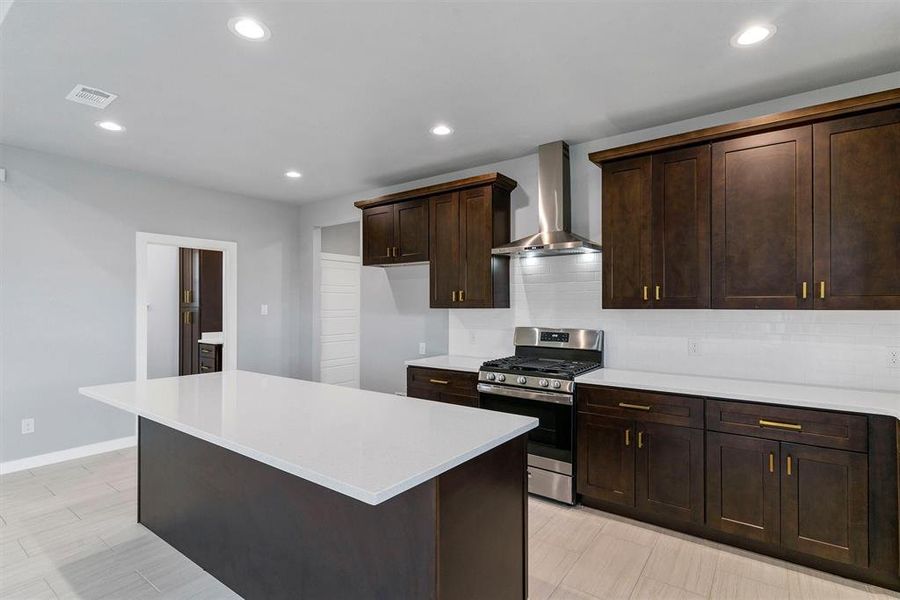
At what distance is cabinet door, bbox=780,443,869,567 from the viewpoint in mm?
2223

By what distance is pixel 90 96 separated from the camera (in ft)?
9.11

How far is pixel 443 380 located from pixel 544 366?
34.4 inches

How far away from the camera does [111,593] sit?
7.29ft

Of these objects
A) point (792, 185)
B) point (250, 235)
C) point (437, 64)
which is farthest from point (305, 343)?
point (792, 185)

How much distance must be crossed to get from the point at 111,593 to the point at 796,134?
4.32 meters

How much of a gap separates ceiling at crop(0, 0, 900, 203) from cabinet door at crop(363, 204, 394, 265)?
864mm

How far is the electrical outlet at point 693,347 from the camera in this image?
313 cm

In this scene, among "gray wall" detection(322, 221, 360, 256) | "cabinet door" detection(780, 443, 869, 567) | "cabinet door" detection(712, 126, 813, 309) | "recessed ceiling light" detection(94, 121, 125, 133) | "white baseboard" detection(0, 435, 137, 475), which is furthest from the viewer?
"gray wall" detection(322, 221, 360, 256)

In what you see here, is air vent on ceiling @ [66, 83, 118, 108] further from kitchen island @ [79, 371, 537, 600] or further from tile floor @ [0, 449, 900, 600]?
tile floor @ [0, 449, 900, 600]

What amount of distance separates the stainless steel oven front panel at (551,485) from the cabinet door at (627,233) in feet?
4.11

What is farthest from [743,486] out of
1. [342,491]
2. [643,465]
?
[342,491]

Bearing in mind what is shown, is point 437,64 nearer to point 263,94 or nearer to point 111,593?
point 263,94

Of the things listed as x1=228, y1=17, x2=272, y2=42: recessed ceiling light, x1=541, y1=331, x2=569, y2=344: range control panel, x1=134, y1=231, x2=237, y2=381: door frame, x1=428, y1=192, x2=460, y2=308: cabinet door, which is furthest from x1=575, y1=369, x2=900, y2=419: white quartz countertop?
x1=134, y1=231, x2=237, y2=381: door frame

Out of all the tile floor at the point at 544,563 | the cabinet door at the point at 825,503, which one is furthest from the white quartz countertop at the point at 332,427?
the cabinet door at the point at 825,503
